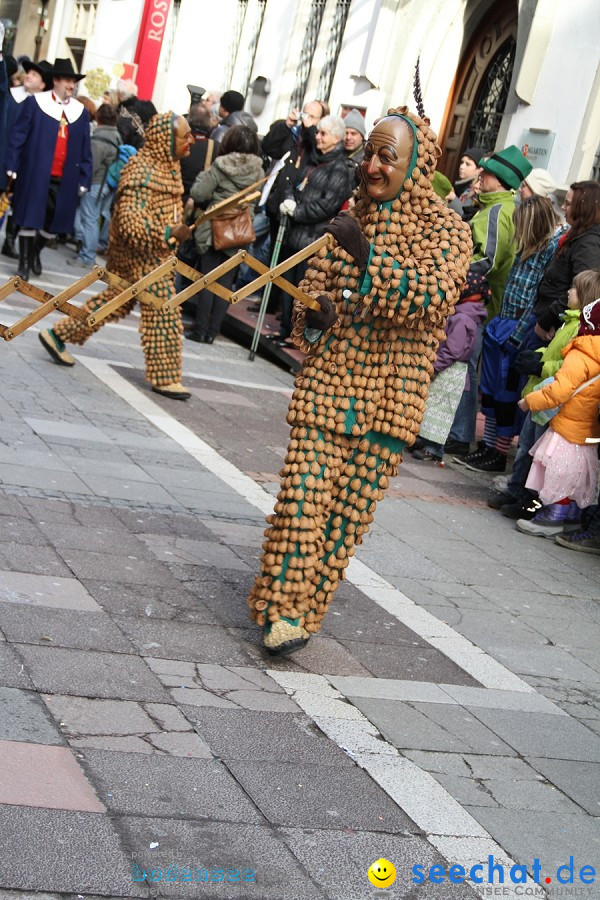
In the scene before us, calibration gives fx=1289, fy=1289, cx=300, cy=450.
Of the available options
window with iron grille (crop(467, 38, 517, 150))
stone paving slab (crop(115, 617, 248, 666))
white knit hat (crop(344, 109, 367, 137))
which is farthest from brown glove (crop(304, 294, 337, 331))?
window with iron grille (crop(467, 38, 517, 150))

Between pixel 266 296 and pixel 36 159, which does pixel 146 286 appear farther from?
pixel 36 159

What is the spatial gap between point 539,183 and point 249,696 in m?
6.57

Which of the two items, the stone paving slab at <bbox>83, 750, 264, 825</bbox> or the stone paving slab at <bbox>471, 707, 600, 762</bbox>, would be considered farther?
the stone paving slab at <bbox>471, 707, 600, 762</bbox>

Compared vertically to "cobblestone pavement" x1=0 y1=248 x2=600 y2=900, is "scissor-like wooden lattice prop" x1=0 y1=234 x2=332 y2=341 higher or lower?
higher

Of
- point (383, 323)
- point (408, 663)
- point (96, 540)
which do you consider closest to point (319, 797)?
point (408, 663)

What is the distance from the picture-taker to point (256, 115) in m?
24.0

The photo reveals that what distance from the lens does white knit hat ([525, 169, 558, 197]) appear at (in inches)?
387

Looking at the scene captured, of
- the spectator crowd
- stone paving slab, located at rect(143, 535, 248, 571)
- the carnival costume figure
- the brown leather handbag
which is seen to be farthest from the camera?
the brown leather handbag

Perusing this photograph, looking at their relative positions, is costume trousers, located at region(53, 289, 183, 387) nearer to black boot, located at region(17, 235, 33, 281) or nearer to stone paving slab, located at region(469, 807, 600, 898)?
black boot, located at region(17, 235, 33, 281)

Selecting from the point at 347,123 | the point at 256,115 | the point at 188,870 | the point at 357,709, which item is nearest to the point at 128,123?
the point at 347,123

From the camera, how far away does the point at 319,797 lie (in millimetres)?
3912

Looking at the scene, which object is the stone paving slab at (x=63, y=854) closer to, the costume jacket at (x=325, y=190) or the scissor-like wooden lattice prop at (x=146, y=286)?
the scissor-like wooden lattice prop at (x=146, y=286)

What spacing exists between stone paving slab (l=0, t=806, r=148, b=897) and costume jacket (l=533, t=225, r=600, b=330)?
19.3 ft

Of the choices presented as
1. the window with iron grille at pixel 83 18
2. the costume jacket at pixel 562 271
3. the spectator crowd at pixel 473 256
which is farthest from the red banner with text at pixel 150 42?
the costume jacket at pixel 562 271
